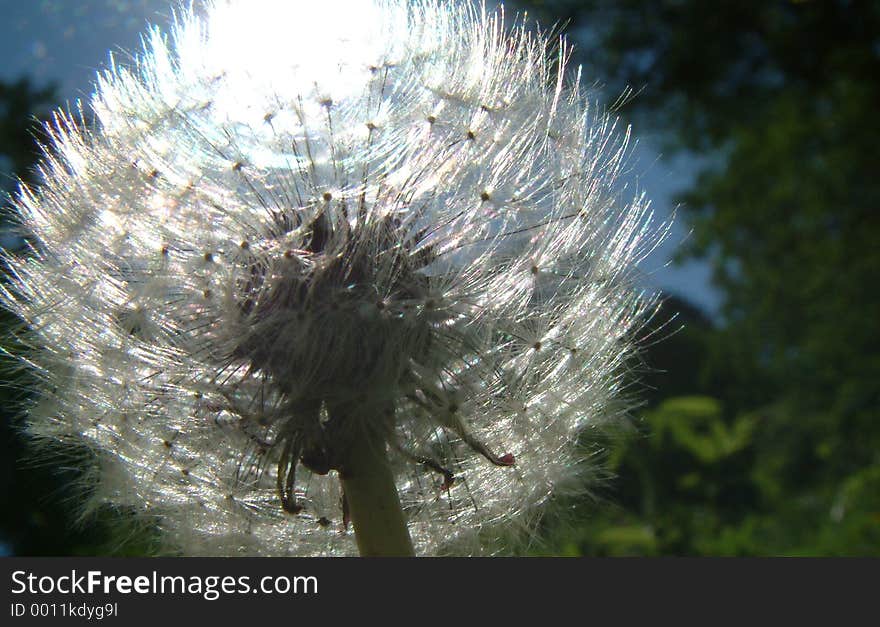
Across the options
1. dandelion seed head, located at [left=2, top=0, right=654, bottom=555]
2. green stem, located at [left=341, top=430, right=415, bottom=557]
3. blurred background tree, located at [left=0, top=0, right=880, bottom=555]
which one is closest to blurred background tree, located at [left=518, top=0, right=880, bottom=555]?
blurred background tree, located at [left=0, top=0, right=880, bottom=555]

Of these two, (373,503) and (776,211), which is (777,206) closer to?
(776,211)

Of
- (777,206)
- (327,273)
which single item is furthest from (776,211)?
(327,273)

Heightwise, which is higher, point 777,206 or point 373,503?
point 777,206

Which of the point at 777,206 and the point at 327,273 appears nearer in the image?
the point at 327,273

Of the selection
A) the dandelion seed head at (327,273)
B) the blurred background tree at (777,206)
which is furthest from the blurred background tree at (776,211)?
the dandelion seed head at (327,273)

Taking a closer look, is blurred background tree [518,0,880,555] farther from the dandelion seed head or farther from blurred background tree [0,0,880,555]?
the dandelion seed head

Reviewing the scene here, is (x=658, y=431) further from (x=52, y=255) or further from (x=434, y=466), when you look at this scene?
(x=52, y=255)

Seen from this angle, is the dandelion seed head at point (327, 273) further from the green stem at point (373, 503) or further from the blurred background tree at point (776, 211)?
the blurred background tree at point (776, 211)
